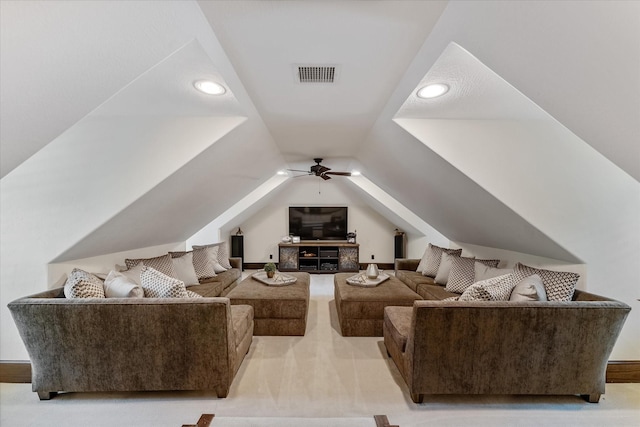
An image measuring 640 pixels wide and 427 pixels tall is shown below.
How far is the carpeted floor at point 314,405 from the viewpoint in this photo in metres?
2.01

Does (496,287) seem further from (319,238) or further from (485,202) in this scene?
(319,238)

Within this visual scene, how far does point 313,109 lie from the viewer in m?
2.40

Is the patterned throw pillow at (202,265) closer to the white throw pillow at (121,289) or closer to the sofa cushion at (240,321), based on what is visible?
the sofa cushion at (240,321)

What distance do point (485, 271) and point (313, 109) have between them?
8.91 feet

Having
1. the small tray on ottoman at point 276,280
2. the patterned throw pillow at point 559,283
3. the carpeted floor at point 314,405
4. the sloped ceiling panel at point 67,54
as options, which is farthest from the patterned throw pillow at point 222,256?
the patterned throw pillow at point 559,283

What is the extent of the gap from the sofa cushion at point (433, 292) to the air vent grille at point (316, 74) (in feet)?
8.97

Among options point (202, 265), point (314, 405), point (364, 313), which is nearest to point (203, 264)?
point (202, 265)

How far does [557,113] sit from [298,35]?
134cm

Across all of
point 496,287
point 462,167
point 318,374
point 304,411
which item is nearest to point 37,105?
point 304,411

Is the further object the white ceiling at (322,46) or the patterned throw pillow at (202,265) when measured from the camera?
the patterned throw pillow at (202,265)

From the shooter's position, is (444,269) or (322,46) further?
(444,269)

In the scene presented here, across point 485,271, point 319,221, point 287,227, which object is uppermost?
point 319,221

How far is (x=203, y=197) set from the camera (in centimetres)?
383

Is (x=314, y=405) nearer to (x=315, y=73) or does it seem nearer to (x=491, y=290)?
(x=491, y=290)
